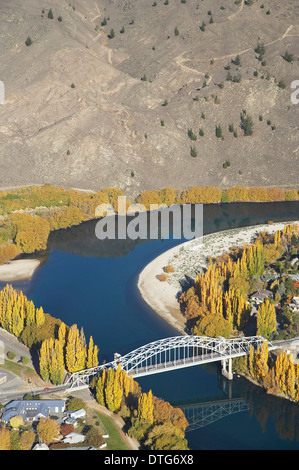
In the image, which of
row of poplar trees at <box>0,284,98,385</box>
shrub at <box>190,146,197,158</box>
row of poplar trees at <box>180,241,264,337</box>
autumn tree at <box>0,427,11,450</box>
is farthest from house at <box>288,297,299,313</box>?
shrub at <box>190,146,197,158</box>

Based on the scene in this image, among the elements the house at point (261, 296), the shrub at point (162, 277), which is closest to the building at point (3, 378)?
the shrub at point (162, 277)

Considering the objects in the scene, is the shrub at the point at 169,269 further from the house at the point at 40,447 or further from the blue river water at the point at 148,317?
the house at the point at 40,447

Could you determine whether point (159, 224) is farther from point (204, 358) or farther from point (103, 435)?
point (103, 435)

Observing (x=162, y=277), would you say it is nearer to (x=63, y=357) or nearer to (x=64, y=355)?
(x=64, y=355)

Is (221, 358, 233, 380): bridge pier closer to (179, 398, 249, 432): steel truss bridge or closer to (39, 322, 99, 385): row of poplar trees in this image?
(179, 398, 249, 432): steel truss bridge
